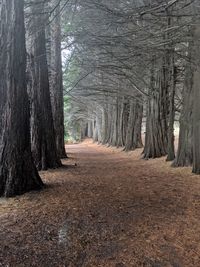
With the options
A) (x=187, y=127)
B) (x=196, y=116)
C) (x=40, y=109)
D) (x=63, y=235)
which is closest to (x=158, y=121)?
(x=187, y=127)

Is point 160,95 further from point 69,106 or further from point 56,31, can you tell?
point 69,106

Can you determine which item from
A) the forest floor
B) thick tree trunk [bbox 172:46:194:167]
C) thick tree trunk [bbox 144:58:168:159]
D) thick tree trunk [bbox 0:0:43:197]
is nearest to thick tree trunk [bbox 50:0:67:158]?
thick tree trunk [bbox 144:58:168:159]

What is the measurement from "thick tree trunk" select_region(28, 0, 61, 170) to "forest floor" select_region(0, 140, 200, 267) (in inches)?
116

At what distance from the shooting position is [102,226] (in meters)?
5.62

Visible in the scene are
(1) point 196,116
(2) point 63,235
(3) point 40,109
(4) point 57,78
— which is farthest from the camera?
(4) point 57,78

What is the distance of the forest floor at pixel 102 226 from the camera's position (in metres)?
4.57

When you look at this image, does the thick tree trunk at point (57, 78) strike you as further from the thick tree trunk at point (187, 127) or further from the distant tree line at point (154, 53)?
the thick tree trunk at point (187, 127)

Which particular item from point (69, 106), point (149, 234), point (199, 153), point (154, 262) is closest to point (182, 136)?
point (199, 153)

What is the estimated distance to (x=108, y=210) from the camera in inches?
255

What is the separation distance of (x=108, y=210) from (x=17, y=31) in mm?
3772

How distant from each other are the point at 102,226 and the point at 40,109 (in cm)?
659

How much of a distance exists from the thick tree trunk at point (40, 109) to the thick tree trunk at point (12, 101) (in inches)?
129

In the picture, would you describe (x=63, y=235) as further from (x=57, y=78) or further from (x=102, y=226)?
(x=57, y=78)

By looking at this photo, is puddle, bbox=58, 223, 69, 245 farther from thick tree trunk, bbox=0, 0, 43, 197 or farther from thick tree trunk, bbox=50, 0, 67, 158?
thick tree trunk, bbox=50, 0, 67, 158
